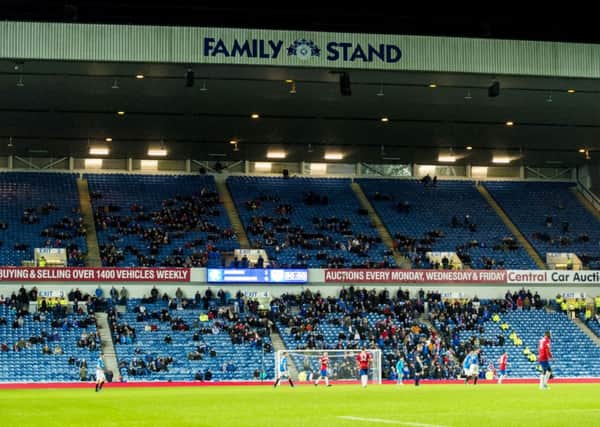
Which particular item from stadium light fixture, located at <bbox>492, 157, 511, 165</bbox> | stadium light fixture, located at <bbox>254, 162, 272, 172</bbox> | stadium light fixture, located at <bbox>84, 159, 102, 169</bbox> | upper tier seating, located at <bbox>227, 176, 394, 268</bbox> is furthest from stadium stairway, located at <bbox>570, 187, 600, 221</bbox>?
stadium light fixture, located at <bbox>84, 159, 102, 169</bbox>

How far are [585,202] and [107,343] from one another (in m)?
35.6

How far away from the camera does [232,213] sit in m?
65.2

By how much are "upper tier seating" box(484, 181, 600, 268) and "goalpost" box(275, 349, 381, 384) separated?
20.6 meters

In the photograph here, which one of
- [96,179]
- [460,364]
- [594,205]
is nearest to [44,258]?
[96,179]

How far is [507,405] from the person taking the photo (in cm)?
2202

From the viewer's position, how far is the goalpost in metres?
47.3

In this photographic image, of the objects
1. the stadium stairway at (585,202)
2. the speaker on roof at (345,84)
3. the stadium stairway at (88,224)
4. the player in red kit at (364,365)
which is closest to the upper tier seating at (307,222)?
the stadium stairway at (88,224)

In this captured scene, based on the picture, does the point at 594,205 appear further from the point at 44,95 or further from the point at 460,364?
the point at 44,95

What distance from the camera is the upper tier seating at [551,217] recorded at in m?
66.2

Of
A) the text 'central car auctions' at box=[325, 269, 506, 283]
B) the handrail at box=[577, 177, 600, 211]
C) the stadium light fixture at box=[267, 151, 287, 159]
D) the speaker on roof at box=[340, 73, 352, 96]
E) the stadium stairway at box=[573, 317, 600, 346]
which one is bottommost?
the stadium stairway at box=[573, 317, 600, 346]

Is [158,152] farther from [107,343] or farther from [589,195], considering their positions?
[589,195]

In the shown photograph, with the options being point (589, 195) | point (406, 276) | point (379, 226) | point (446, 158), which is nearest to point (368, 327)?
point (406, 276)

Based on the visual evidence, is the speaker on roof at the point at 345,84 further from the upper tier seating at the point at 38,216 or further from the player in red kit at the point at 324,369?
the upper tier seating at the point at 38,216

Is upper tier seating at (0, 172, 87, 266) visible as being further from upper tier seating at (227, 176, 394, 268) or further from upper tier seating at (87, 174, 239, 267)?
upper tier seating at (227, 176, 394, 268)
